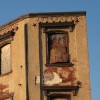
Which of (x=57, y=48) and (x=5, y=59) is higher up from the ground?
(x=57, y=48)

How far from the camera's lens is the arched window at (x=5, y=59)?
1075 inches

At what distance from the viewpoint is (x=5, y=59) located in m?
27.6

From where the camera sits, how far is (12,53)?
27.0 meters

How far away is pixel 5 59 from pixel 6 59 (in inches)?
3.3

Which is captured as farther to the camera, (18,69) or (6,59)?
(6,59)

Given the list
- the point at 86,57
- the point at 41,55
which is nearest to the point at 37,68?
the point at 41,55

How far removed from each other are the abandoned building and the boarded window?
0.30 metres

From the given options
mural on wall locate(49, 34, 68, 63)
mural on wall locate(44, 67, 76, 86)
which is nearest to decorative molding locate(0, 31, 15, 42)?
mural on wall locate(49, 34, 68, 63)

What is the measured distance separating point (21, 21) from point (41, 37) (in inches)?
69.3

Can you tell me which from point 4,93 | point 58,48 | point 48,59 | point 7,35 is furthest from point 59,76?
point 7,35

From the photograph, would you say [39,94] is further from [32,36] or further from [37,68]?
[32,36]

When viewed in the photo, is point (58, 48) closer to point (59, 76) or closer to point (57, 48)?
point (57, 48)

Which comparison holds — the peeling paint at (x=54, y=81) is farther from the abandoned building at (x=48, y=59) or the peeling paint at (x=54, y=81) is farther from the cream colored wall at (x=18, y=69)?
the cream colored wall at (x=18, y=69)

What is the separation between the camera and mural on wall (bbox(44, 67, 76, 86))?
25.4m
